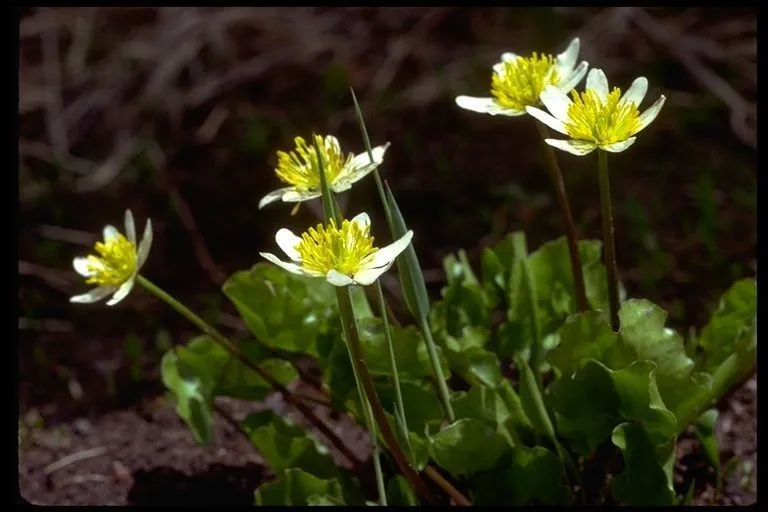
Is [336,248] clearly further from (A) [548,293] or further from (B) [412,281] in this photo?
(A) [548,293]

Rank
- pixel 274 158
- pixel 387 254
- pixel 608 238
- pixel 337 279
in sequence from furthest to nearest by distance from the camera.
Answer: pixel 274 158 → pixel 608 238 → pixel 387 254 → pixel 337 279

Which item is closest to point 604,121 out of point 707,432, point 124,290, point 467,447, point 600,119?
point 600,119

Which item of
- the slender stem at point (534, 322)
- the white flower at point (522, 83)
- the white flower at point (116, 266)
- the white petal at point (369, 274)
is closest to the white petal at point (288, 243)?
the white petal at point (369, 274)

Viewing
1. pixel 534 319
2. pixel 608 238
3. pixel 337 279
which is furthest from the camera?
pixel 534 319

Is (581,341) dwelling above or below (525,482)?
above

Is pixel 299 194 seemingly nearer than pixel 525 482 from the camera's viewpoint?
Yes

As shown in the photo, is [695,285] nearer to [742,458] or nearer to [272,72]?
[742,458]

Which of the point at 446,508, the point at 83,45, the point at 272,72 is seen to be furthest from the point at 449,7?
the point at 446,508

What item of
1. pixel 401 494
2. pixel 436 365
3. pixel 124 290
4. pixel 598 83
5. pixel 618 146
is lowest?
pixel 401 494
